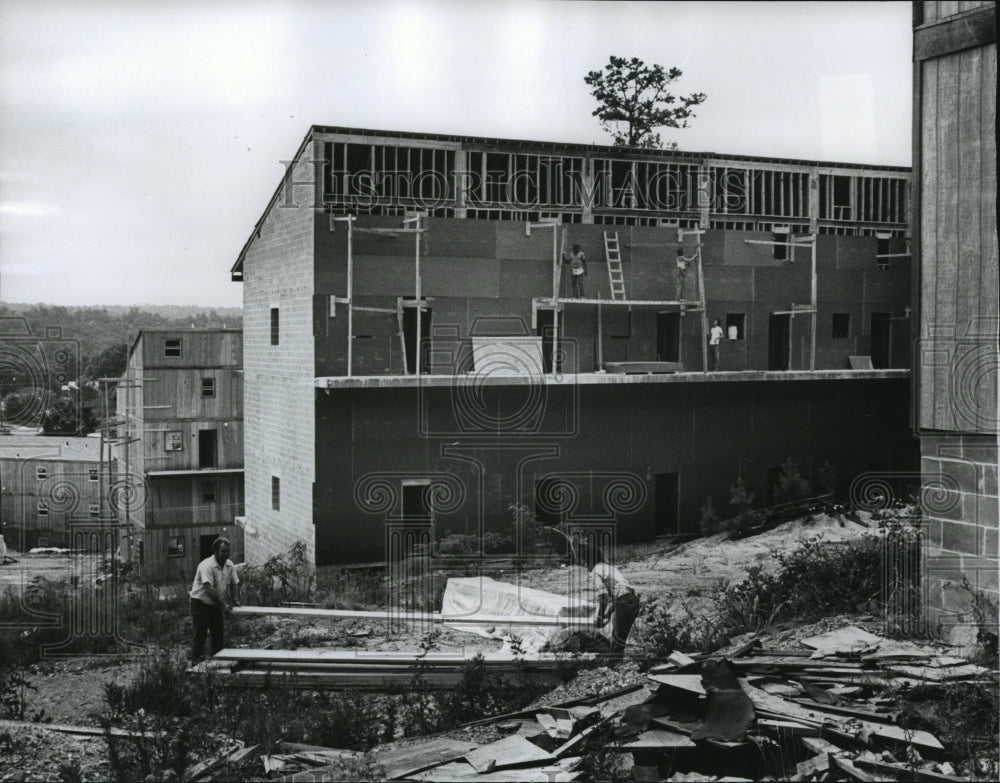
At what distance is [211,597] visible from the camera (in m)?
11.1

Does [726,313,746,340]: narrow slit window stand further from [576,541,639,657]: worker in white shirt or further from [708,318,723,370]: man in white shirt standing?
[576,541,639,657]: worker in white shirt

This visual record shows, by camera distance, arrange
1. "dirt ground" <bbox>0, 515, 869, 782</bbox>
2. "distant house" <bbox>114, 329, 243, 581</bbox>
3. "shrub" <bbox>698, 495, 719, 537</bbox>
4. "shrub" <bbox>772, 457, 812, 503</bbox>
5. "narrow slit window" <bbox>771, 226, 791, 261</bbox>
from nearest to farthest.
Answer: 1. "dirt ground" <bbox>0, 515, 869, 782</bbox>
2. "distant house" <bbox>114, 329, 243, 581</bbox>
3. "shrub" <bbox>698, 495, 719, 537</bbox>
4. "shrub" <bbox>772, 457, 812, 503</bbox>
5. "narrow slit window" <bbox>771, 226, 791, 261</bbox>

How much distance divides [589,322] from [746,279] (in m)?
4.00

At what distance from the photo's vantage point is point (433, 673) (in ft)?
34.7

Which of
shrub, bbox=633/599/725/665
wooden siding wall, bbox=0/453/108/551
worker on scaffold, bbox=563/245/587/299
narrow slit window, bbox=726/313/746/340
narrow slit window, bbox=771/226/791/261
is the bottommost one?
shrub, bbox=633/599/725/665

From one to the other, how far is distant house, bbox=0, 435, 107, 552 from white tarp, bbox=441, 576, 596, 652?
16.9ft

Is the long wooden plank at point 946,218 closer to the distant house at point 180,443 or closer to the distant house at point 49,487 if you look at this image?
the distant house at point 49,487

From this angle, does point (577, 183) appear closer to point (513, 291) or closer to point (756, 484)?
point (513, 291)

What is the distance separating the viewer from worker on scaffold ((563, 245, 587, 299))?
18469 mm

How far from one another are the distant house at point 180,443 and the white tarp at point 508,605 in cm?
528

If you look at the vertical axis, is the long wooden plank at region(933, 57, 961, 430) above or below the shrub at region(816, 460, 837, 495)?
above

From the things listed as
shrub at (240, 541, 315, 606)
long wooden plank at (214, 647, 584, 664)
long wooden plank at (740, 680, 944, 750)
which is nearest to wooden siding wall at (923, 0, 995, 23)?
long wooden plank at (740, 680, 944, 750)

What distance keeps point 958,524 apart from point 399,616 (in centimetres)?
678

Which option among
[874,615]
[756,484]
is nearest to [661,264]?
[756,484]
